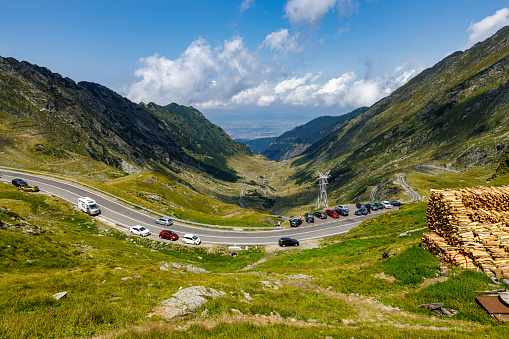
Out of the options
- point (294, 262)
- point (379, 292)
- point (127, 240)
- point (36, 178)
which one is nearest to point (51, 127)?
point (36, 178)

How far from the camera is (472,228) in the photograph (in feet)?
68.5

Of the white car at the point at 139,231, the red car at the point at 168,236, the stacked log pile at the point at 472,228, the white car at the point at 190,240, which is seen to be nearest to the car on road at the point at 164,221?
the white car at the point at 139,231

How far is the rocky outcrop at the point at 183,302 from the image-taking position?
1447 cm

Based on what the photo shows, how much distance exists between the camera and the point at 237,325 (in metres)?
13.4

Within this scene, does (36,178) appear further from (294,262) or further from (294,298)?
(294,298)

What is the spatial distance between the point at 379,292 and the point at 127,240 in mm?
47079

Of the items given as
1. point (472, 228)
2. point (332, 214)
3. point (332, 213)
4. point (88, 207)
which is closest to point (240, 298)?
point (472, 228)

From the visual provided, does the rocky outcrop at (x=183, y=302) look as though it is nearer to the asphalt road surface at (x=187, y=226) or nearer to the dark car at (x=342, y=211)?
the asphalt road surface at (x=187, y=226)

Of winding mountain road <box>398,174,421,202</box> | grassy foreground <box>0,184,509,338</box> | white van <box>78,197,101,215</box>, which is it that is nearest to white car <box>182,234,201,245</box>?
grassy foreground <box>0,184,509,338</box>

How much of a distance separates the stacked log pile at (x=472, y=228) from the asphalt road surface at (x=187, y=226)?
36.4 m

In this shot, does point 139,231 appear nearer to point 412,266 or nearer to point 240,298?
point 240,298

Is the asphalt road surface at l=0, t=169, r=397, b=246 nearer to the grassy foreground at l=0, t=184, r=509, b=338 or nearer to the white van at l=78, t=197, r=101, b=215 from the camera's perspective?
the white van at l=78, t=197, r=101, b=215

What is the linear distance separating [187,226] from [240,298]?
4790 centimetres

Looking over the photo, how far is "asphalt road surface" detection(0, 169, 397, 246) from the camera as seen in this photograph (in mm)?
56688
